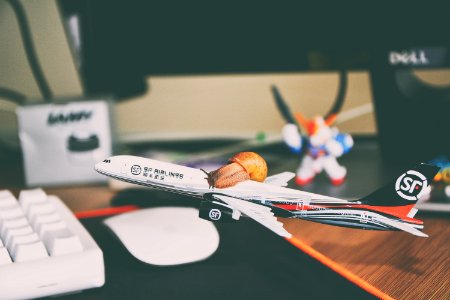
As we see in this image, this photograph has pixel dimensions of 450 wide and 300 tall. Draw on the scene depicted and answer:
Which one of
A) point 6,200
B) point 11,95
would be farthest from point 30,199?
point 11,95

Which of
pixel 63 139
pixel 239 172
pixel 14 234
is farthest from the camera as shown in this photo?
pixel 63 139

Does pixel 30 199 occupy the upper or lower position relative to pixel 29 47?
lower

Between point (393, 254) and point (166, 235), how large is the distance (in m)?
0.18

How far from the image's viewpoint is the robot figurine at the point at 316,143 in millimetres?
434

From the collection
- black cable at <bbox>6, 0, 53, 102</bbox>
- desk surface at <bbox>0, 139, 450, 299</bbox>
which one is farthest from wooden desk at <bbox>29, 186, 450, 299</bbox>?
black cable at <bbox>6, 0, 53, 102</bbox>

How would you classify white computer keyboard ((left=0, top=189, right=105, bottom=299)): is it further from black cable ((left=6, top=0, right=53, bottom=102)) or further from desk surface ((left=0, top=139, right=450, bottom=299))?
black cable ((left=6, top=0, right=53, bottom=102))

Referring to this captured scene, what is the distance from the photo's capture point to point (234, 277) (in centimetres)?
36

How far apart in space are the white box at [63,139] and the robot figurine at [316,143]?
24cm

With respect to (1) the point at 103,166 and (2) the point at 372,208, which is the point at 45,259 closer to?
(1) the point at 103,166

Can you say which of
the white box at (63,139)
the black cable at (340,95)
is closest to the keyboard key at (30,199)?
the white box at (63,139)

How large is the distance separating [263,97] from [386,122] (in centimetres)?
26

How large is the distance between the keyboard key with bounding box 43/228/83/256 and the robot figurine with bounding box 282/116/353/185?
19cm

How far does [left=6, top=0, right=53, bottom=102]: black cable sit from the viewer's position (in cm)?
74

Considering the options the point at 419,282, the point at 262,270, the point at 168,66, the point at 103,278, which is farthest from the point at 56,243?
the point at 168,66
